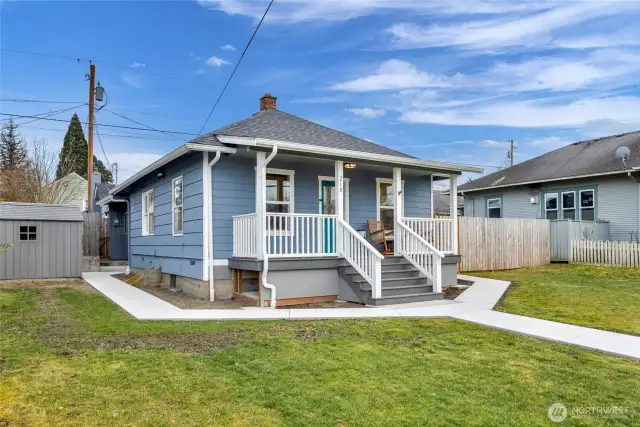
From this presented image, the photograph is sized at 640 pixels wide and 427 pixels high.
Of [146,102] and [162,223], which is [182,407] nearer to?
A: [162,223]

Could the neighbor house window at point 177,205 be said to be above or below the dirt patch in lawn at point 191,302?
above

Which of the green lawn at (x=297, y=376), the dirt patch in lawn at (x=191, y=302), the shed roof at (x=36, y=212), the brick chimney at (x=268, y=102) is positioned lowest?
the dirt patch in lawn at (x=191, y=302)

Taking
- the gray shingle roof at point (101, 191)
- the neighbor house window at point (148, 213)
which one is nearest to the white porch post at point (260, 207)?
the neighbor house window at point (148, 213)

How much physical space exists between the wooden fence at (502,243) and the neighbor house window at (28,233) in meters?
12.5

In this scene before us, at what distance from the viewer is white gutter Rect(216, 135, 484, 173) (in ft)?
26.8

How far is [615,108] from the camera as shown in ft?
60.0

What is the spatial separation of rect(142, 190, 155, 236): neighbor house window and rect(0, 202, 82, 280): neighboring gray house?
1.81 meters

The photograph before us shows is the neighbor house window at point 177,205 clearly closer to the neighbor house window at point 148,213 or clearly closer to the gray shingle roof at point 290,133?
the gray shingle roof at point 290,133

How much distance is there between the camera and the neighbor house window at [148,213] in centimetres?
1346

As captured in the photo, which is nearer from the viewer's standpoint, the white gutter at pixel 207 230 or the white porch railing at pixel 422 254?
the white gutter at pixel 207 230

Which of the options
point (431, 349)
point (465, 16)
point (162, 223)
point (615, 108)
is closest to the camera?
point (431, 349)

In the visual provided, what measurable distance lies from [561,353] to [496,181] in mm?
18336

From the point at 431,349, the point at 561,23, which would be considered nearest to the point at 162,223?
the point at 431,349

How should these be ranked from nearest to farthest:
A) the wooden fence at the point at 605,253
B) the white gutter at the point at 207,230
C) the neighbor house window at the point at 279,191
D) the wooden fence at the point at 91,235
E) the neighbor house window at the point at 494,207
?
the white gutter at the point at 207,230 → the neighbor house window at the point at 279,191 → the wooden fence at the point at 605,253 → the wooden fence at the point at 91,235 → the neighbor house window at the point at 494,207
